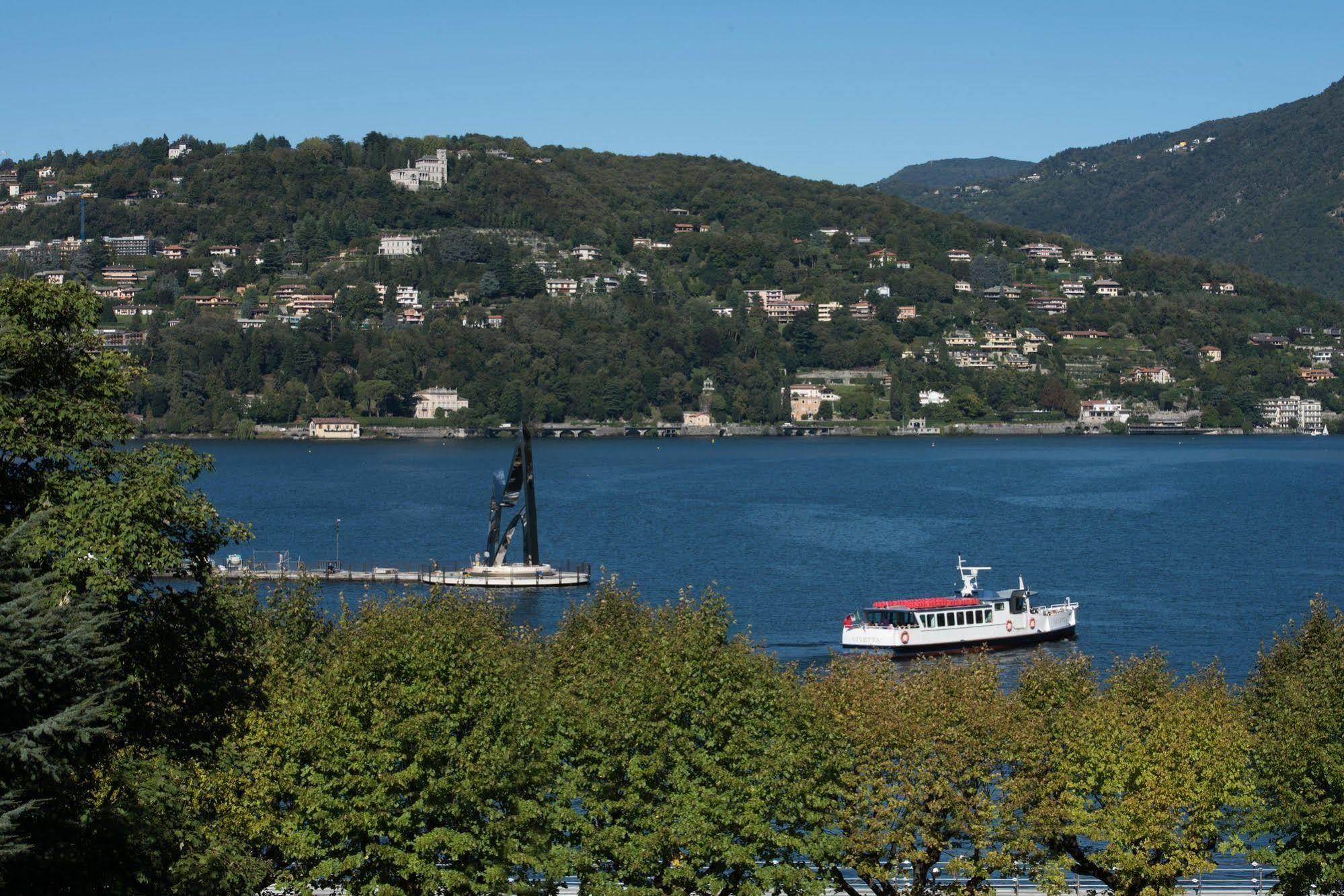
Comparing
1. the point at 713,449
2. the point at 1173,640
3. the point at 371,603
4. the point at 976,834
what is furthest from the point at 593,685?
the point at 713,449

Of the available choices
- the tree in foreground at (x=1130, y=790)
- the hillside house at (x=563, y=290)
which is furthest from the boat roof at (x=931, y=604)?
the hillside house at (x=563, y=290)

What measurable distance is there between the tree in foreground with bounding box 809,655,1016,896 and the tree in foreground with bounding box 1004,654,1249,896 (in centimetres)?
45

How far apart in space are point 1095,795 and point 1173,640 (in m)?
26.4

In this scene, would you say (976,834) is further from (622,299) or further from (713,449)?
(622,299)

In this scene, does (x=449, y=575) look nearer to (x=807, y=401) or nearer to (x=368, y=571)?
(x=368, y=571)

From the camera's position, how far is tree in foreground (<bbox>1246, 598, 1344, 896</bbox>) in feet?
61.1

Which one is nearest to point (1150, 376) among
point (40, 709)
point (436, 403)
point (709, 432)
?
point (709, 432)

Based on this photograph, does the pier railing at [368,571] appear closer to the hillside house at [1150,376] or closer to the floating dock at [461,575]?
the floating dock at [461,575]

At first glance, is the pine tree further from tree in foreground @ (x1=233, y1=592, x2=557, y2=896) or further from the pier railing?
the pier railing

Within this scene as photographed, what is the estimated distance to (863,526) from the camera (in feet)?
254

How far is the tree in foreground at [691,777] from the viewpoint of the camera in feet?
59.7

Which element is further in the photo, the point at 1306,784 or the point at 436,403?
the point at 436,403

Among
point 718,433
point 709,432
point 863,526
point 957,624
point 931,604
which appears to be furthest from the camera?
point 709,432

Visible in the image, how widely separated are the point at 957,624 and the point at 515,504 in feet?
57.4
